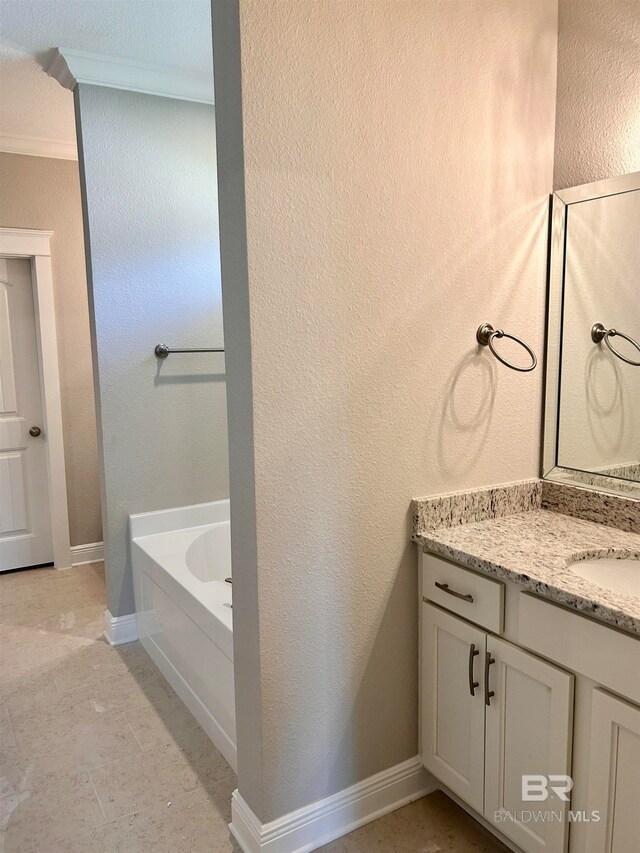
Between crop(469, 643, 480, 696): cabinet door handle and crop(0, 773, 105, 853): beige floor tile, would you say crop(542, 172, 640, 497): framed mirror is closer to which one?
crop(469, 643, 480, 696): cabinet door handle

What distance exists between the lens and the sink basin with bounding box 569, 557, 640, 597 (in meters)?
1.50

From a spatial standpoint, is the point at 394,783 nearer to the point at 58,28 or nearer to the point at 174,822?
the point at 174,822

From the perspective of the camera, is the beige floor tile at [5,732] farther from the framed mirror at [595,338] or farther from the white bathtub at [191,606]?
the framed mirror at [595,338]

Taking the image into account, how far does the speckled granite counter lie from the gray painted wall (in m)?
1.60

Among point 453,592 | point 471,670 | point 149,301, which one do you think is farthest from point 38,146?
point 471,670

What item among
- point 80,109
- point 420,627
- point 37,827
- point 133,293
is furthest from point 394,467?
point 80,109

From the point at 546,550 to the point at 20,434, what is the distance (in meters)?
3.32

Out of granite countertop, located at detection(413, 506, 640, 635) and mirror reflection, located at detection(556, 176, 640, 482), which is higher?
mirror reflection, located at detection(556, 176, 640, 482)

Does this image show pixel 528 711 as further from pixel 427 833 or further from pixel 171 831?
pixel 171 831

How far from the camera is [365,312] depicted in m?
1.55

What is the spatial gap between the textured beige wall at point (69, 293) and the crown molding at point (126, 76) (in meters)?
1.01

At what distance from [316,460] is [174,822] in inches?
45.1

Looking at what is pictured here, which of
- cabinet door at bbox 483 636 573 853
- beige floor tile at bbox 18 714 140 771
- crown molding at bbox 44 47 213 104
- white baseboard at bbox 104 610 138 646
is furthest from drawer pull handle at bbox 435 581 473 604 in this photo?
crown molding at bbox 44 47 213 104

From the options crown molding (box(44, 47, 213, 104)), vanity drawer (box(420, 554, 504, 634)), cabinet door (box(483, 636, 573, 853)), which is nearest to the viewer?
cabinet door (box(483, 636, 573, 853))
